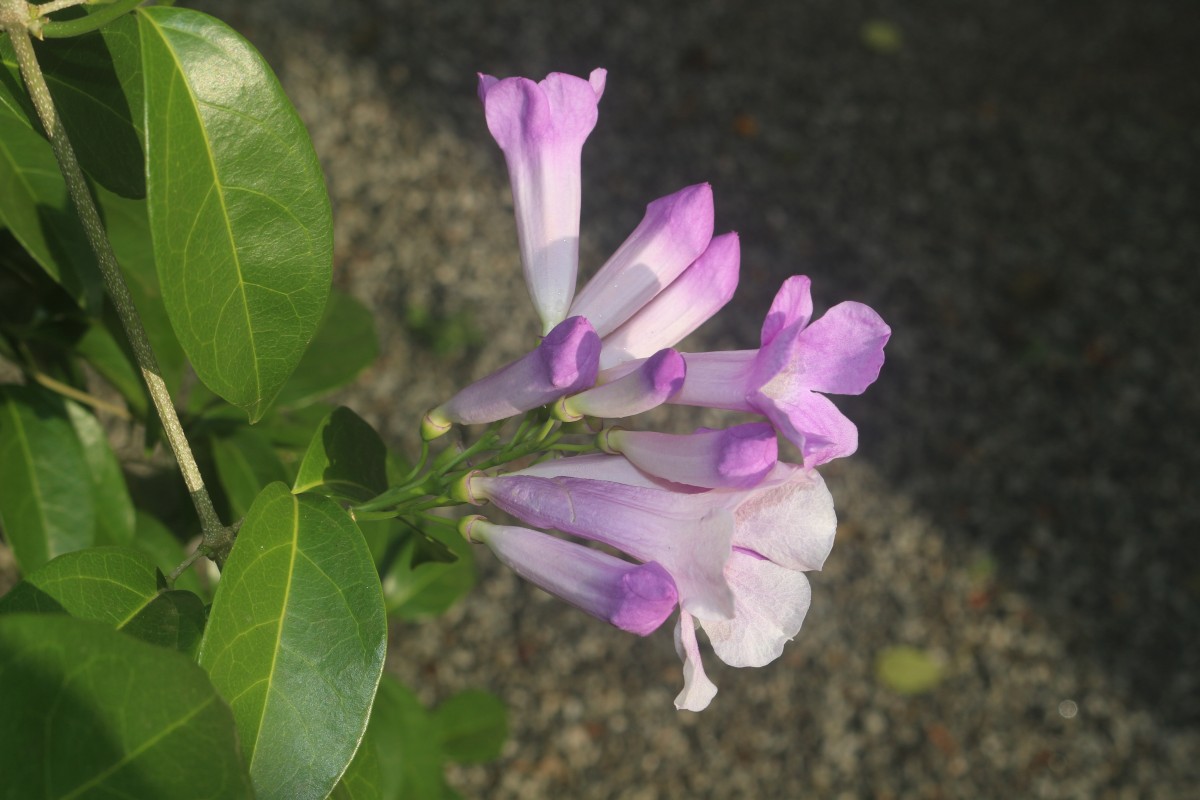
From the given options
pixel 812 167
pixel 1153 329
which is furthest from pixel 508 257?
pixel 1153 329

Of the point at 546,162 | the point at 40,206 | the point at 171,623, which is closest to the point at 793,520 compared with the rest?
the point at 546,162

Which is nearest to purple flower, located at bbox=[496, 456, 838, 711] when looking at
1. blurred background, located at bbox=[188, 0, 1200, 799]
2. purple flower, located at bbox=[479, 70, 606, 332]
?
purple flower, located at bbox=[479, 70, 606, 332]

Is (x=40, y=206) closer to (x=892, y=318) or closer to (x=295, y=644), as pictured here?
(x=295, y=644)

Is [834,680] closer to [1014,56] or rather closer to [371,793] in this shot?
[371,793]

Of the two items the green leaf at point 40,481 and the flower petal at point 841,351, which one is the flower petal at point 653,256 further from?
the green leaf at point 40,481

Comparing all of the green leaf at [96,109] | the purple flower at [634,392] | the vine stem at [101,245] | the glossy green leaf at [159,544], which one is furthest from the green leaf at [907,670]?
the green leaf at [96,109]

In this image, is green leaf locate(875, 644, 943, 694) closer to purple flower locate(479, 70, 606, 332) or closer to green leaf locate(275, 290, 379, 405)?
green leaf locate(275, 290, 379, 405)
